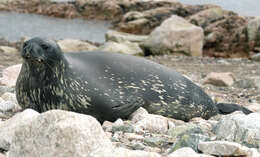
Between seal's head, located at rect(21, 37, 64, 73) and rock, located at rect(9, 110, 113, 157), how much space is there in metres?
1.34

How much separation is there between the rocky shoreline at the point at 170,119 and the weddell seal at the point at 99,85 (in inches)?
6.9

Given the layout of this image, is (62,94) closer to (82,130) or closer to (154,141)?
(154,141)

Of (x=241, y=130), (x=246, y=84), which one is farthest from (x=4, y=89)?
(x=246, y=84)

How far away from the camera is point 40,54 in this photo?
3785 mm

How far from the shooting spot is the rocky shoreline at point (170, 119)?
2.36 meters

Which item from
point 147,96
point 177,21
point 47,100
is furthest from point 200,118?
point 177,21

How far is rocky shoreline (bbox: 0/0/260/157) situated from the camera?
7.75ft

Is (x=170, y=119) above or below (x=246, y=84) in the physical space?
above

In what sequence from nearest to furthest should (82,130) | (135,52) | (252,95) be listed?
(82,130) → (252,95) → (135,52)

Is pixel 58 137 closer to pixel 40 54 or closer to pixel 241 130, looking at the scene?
pixel 241 130

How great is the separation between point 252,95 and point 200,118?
124 inches

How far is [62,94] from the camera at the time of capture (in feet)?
13.1

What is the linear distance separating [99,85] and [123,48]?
36.7 feet

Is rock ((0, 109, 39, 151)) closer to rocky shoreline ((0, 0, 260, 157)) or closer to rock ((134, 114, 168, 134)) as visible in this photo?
rocky shoreline ((0, 0, 260, 157))
